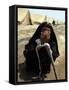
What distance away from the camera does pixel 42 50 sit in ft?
4.69

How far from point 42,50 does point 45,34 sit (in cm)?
8

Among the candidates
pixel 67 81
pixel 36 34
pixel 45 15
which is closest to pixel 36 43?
pixel 36 34

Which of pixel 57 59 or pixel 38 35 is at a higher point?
pixel 38 35

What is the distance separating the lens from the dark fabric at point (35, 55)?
1.39 metres

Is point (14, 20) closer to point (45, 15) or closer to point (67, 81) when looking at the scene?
point (45, 15)

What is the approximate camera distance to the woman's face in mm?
1424

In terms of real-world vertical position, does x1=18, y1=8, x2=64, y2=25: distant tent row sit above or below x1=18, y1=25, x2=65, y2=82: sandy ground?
above

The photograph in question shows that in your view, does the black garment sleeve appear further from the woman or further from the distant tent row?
the distant tent row

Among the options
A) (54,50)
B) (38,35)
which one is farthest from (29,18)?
(54,50)

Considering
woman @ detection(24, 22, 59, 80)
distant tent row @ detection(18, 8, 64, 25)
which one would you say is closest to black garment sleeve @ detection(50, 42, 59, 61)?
woman @ detection(24, 22, 59, 80)

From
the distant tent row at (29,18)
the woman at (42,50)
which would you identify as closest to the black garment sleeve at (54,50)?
the woman at (42,50)

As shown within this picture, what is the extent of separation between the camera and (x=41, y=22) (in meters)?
1.42

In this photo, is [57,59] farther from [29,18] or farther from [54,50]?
[29,18]

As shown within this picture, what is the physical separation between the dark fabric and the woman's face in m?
0.02
